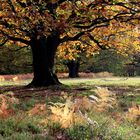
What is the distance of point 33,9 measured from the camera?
545 inches

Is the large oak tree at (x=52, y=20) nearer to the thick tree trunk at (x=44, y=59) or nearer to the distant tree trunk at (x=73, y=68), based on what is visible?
the thick tree trunk at (x=44, y=59)

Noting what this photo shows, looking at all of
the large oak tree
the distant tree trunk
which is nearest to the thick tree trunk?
the large oak tree

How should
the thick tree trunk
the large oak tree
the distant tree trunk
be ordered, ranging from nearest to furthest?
the large oak tree → the thick tree trunk → the distant tree trunk

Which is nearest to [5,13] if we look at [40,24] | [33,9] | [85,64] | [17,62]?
[40,24]

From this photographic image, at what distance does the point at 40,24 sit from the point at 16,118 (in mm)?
8239

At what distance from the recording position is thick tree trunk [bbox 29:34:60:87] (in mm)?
24297

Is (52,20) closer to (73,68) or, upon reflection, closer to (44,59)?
(44,59)

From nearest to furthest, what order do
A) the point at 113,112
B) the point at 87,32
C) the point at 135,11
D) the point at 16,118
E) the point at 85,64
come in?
Result: the point at 16,118
the point at 113,112
the point at 135,11
the point at 87,32
the point at 85,64

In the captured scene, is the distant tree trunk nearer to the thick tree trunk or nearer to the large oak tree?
the large oak tree

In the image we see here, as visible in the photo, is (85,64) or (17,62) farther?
(85,64)

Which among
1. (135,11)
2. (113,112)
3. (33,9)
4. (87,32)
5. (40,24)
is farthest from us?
(87,32)

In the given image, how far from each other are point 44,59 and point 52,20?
8516 millimetres

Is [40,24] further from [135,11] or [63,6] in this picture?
[135,11]

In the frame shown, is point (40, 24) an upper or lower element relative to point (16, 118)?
upper
